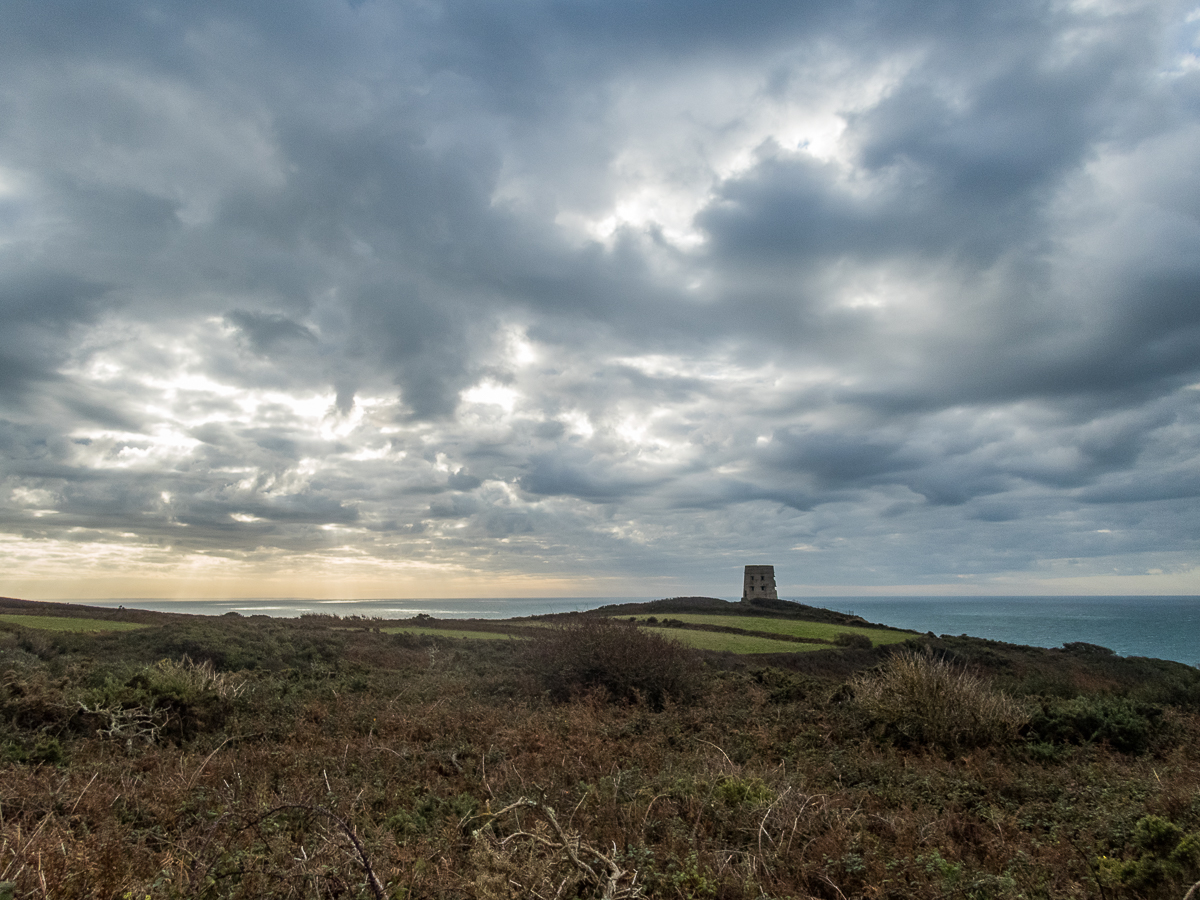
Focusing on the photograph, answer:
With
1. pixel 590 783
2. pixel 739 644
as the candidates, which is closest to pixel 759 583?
pixel 739 644

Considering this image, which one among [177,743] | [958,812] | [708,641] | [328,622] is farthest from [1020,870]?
[328,622]

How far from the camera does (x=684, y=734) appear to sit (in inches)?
549

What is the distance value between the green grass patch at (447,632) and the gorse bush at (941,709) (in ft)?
85.6

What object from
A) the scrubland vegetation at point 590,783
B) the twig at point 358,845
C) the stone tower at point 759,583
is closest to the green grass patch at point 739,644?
the scrubland vegetation at point 590,783

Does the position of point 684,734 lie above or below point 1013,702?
below

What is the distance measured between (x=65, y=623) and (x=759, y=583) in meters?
69.0

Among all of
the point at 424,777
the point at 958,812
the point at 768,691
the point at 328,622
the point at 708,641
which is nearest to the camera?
the point at 958,812

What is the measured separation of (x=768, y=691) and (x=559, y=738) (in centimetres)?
892

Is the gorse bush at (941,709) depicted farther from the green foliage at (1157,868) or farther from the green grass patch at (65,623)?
the green grass patch at (65,623)

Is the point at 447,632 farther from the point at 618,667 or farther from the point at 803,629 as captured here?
the point at 618,667

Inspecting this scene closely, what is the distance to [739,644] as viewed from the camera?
3616cm

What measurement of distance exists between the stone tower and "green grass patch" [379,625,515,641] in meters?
46.5

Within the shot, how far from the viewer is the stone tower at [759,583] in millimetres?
80562

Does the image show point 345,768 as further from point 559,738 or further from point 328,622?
point 328,622
